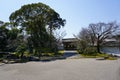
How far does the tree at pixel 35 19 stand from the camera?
36.2m

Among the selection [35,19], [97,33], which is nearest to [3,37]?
[35,19]

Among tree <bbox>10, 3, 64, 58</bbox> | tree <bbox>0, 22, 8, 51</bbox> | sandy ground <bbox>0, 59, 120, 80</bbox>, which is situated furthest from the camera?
tree <bbox>0, 22, 8, 51</bbox>

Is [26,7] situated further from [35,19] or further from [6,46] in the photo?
[6,46]

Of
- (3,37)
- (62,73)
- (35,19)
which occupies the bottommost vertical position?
(62,73)

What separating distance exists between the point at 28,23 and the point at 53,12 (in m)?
5.30

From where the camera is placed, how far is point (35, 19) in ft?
120

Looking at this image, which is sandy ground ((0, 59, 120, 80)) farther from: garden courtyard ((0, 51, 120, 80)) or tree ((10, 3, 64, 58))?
tree ((10, 3, 64, 58))

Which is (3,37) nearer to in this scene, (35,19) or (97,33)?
(35,19)

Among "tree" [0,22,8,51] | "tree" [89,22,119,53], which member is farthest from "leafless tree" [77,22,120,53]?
"tree" [0,22,8,51]

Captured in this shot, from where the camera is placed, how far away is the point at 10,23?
39.1m

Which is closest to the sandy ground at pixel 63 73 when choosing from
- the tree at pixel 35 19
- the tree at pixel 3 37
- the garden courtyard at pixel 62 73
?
the garden courtyard at pixel 62 73

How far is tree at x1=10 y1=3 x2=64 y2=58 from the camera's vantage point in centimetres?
3616

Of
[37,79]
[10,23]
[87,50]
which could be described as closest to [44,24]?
[10,23]

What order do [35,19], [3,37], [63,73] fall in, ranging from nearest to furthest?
[63,73], [35,19], [3,37]
